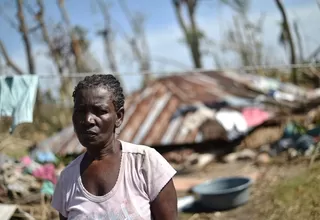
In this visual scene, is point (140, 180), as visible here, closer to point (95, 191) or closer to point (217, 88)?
point (95, 191)

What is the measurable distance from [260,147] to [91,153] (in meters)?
6.31

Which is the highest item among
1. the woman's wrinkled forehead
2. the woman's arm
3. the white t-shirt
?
the woman's wrinkled forehead

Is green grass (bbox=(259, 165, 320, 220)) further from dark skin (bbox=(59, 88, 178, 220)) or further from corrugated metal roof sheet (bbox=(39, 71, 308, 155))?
corrugated metal roof sheet (bbox=(39, 71, 308, 155))

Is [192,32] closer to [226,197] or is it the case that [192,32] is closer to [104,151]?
[226,197]

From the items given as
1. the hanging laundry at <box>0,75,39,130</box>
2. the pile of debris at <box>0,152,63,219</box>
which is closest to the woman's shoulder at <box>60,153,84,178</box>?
the hanging laundry at <box>0,75,39,130</box>

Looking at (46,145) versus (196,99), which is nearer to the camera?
(46,145)

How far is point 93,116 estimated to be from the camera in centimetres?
163

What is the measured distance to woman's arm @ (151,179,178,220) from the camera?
1.61m

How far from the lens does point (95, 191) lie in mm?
1629

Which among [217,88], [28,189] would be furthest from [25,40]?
[28,189]

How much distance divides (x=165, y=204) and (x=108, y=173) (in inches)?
9.5

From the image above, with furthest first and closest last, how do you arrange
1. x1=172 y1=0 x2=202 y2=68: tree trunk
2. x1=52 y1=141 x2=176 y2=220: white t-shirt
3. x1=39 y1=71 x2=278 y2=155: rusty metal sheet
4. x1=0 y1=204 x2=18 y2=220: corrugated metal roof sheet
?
1. x1=172 y1=0 x2=202 y2=68: tree trunk
2. x1=39 y1=71 x2=278 y2=155: rusty metal sheet
3. x1=0 y1=204 x2=18 y2=220: corrugated metal roof sheet
4. x1=52 y1=141 x2=176 y2=220: white t-shirt

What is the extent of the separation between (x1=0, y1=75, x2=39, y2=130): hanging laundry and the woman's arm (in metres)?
2.58

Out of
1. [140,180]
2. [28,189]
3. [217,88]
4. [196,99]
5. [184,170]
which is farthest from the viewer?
[217,88]
